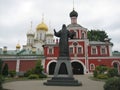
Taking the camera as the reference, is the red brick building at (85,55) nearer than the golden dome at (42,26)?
Yes

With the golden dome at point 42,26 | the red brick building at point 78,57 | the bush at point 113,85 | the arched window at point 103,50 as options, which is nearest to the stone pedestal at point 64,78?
the bush at point 113,85

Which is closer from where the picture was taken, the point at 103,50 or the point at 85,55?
the point at 85,55

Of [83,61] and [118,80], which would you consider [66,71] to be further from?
[83,61]

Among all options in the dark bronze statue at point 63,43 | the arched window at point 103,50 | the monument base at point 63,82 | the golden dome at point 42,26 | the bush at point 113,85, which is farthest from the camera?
the golden dome at point 42,26

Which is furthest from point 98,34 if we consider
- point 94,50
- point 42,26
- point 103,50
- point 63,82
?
point 63,82

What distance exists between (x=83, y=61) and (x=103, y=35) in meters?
16.1

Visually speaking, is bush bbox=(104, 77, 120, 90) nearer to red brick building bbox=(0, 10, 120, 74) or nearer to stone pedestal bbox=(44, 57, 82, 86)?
stone pedestal bbox=(44, 57, 82, 86)

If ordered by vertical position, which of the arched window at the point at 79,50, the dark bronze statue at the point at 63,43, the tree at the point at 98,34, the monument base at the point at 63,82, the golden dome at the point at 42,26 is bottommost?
the monument base at the point at 63,82

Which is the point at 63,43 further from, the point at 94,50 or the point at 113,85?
the point at 94,50

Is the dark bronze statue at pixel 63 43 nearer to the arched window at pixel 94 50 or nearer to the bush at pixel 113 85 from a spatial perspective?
the bush at pixel 113 85

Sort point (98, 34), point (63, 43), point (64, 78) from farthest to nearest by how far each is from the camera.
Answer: point (98, 34)
point (63, 43)
point (64, 78)

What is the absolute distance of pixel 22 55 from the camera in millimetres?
36844

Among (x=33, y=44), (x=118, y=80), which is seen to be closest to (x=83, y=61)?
(x=33, y=44)

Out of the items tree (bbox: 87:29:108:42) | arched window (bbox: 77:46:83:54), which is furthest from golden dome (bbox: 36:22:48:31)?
arched window (bbox: 77:46:83:54)
